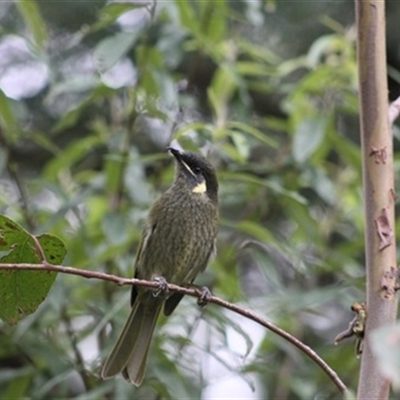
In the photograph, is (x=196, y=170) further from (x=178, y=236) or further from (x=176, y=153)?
(x=178, y=236)

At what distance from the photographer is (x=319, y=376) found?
3268 millimetres

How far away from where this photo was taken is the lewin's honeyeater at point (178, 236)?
296cm

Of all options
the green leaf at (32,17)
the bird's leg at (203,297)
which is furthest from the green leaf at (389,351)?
the green leaf at (32,17)

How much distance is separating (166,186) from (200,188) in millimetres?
393

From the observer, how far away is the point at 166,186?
3543mm

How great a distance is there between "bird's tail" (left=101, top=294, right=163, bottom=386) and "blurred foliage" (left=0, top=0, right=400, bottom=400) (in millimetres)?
66

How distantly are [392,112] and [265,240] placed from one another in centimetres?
126

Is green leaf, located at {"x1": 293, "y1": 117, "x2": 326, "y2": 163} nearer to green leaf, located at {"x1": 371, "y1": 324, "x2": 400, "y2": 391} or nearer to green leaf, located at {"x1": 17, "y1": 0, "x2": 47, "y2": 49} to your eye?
green leaf, located at {"x1": 17, "y1": 0, "x2": 47, "y2": 49}

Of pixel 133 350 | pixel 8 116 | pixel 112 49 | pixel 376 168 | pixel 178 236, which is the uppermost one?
pixel 112 49

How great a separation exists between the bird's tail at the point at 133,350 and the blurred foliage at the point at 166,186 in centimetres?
7

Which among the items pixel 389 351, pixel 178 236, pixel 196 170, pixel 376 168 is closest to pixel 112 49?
pixel 196 170

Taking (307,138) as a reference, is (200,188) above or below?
below

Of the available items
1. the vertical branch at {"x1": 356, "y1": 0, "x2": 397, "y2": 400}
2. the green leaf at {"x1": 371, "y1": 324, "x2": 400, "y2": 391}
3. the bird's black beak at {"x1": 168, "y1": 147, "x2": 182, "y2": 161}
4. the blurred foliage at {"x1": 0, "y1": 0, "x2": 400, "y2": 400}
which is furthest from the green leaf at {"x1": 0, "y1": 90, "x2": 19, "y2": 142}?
the green leaf at {"x1": 371, "y1": 324, "x2": 400, "y2": 391}

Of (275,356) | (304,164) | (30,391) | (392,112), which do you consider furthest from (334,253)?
(392,112)
